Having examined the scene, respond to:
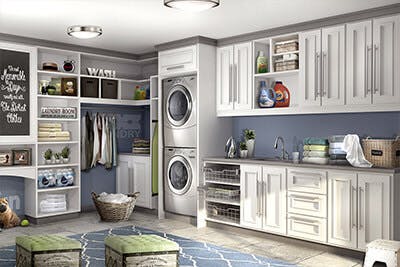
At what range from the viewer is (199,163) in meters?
5.63

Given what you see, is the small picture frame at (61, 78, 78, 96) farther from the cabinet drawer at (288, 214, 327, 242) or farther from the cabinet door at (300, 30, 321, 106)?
the cabinet drawer at (288, 214, 327, 242)

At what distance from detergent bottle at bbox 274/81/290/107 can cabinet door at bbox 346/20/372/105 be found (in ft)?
3.02

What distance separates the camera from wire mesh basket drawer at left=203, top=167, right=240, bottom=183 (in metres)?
5.37

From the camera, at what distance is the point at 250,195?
511 centimetres

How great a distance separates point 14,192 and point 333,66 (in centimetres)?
425

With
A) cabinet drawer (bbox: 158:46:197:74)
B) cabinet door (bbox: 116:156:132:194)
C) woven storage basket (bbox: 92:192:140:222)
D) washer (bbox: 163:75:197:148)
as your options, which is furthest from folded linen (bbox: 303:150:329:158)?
cabinet door (bbox: 116:156:132:194)

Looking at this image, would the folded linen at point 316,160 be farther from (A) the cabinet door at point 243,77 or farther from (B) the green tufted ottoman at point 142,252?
(B) the green tufted ottoman at point 142,252

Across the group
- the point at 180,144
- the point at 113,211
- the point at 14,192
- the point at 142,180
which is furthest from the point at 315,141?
the point at 14,192

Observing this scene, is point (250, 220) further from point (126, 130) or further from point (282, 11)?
point (126, 130)

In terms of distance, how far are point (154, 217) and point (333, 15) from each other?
138 inches

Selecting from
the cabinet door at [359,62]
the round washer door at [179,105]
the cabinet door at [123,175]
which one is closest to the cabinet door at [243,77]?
the round washer door at [179,105]

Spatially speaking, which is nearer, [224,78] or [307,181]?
[307,181]

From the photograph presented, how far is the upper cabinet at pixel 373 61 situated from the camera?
421 centimetres

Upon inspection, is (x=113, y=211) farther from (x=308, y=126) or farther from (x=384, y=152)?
(x=384, y=152)
